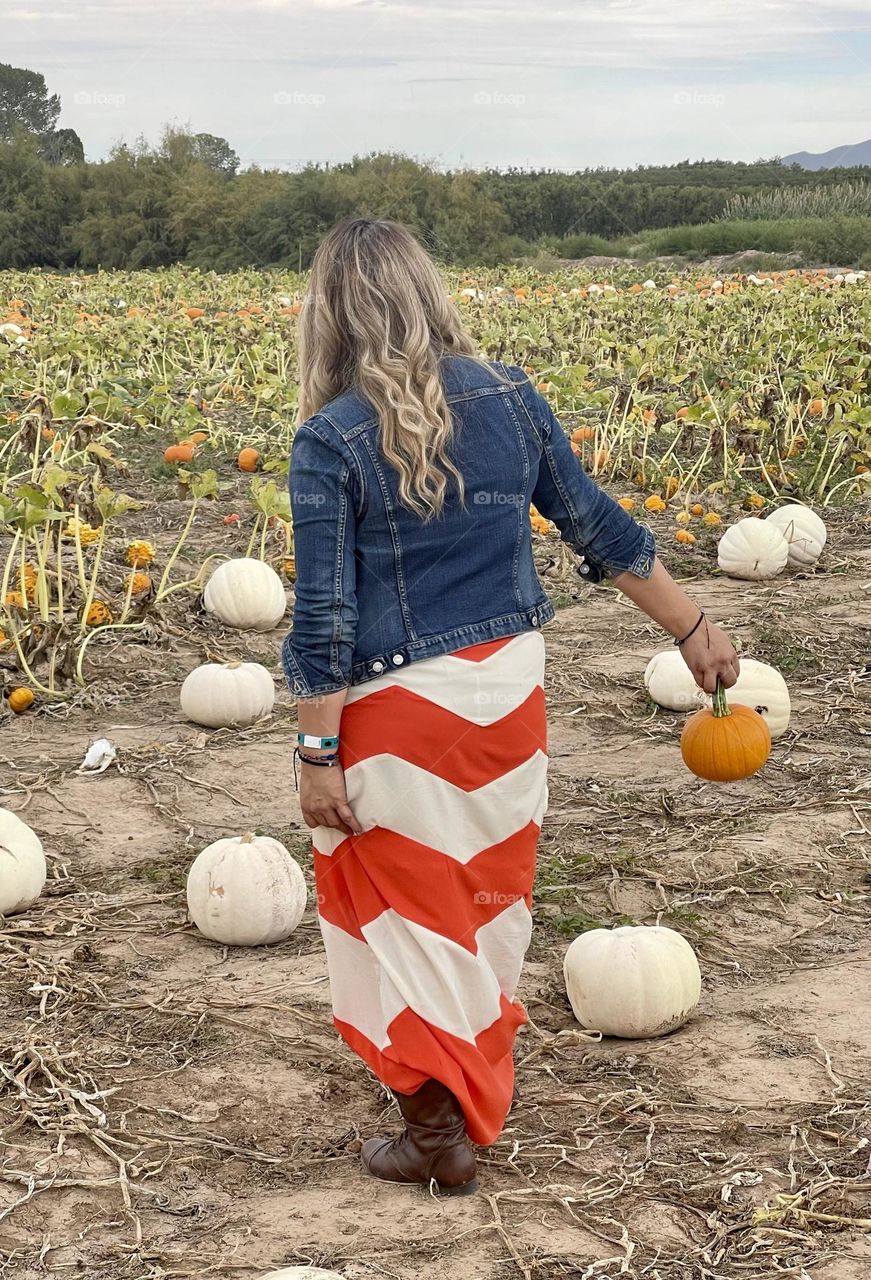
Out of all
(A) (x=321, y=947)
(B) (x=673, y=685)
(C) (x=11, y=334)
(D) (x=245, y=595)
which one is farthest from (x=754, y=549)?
(C) (x=11, y=334)

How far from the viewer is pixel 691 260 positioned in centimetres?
2553

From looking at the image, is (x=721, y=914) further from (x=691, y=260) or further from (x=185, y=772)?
(x=691, y=260)

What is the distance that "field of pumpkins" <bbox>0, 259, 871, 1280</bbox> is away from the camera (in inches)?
102

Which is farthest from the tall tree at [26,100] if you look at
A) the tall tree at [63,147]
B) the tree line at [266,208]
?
the tree line at [266,208]

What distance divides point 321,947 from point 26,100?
83.0m

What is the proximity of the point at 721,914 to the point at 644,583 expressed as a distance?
52.8 inches

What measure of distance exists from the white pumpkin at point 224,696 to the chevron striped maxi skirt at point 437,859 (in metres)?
2.65

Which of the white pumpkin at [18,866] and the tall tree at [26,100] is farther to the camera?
the tall tree at [26,100]

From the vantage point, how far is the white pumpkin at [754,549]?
7.32 m

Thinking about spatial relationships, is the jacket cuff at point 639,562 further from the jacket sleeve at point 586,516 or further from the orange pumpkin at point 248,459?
the orange pumpkin at point 248,459

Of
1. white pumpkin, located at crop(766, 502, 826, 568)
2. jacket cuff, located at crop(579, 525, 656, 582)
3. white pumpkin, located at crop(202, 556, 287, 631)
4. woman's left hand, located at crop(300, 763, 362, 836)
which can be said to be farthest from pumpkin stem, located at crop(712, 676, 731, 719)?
white pumpkin, located at crop(766, 502, 826, 568)

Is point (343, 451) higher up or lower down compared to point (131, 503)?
higher up

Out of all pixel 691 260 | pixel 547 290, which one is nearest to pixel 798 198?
pixel 691 260

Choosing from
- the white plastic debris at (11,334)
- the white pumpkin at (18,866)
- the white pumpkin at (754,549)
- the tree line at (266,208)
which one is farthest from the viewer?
the tree line at (266,208)
